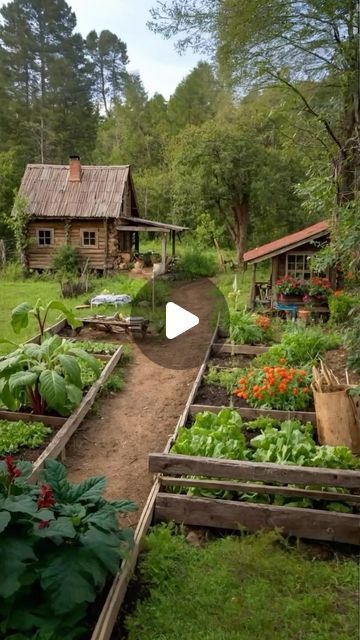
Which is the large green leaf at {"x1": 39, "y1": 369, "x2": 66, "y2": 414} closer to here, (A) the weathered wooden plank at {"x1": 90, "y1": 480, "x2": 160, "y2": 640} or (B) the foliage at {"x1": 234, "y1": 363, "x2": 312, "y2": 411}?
(A) the weathered wooden plank at {"x1": 90, "y1": 480, "x2": 160, "y2": 640}

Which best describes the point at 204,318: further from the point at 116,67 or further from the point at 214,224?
the point at 214,224

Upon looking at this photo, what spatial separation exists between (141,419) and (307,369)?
2.52 metres

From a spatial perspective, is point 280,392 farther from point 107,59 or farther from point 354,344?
point 107,59

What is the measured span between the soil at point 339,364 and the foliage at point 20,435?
401 centimetres

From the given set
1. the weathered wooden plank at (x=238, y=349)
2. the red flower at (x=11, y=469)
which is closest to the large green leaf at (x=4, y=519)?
the red flower at (x=11, y=469)

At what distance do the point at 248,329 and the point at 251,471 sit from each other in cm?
487

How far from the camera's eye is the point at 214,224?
20719 millimetres

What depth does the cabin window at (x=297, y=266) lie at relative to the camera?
12.1 metres

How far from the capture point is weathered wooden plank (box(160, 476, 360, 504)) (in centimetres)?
353

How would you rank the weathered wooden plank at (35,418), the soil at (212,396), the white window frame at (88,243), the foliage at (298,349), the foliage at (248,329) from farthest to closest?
the white window frame at (88,243) → the foliage at (248,329) → the foliage at (298,349) → the soil at (212,396) → the weathered wooden plank at (35,418)

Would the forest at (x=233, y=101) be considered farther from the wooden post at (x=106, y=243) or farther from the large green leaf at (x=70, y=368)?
the wooden post at (x=106, y=243)

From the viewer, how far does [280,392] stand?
5.50m

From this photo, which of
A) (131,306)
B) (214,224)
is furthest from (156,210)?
(131,306)

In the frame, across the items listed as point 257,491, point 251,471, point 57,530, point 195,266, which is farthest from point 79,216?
point 57,530
